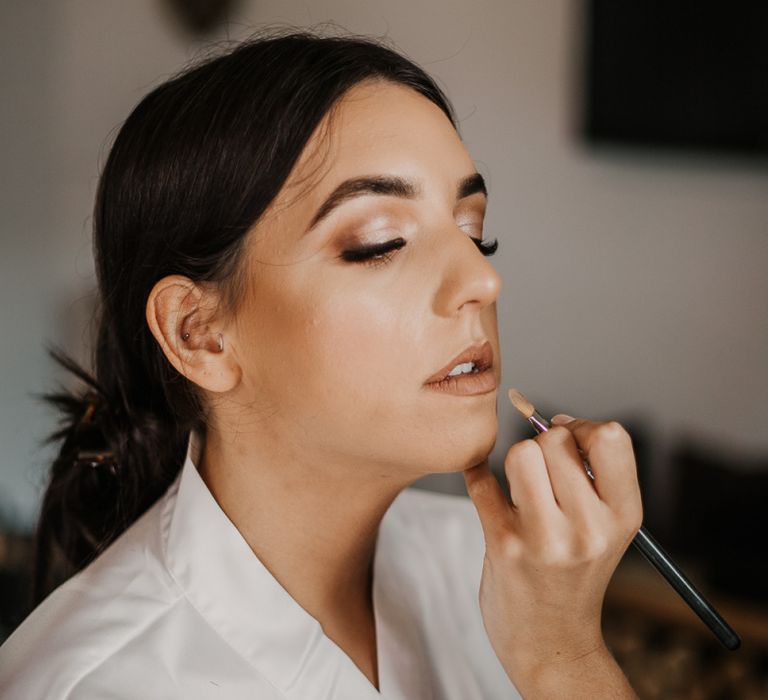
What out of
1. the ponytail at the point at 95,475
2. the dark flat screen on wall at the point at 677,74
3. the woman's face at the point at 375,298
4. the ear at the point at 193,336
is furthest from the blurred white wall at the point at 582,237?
the woman's face at the point at 375,298

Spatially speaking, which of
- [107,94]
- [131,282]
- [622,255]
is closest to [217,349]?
[131,282]

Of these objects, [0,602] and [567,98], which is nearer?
[567,98]

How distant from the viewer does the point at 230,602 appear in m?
0.94

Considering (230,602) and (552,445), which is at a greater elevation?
(552,445)

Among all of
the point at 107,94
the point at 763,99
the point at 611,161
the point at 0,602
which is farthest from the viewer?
the point at 107,94

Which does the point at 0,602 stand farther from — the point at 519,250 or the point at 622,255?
the point at 622,255

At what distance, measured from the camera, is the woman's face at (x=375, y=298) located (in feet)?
2.89

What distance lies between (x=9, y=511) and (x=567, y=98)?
1913 millimetres

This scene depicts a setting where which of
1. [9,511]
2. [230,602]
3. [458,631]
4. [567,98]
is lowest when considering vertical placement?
[9,511]

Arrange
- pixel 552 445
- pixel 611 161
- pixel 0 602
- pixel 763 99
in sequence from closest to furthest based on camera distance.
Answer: pixel 552 445 → pixel 763 99 → pixel 611 161 → pixel 0 602

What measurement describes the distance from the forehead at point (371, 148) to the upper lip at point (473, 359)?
0.50ft

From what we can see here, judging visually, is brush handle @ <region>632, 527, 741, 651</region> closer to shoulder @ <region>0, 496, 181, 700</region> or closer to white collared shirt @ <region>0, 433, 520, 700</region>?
white collared shirt @ <region>0, 433, 520, 700</region>

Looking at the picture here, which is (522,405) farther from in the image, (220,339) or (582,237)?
(582,237)

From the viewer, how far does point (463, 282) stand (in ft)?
2.86
